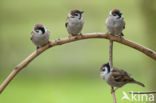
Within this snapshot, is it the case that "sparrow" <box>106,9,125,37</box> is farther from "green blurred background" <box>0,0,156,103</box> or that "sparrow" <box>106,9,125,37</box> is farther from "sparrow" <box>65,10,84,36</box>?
"green blurred background" <box>0,0,156,103</box>

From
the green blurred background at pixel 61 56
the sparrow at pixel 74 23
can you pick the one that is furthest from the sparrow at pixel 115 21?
the green blurred background at pixel 61 56

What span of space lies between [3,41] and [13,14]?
86 centimetres

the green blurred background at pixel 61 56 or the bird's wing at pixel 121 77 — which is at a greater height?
the bird's wing at pixel 121 77

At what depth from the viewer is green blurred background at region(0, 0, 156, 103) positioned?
666 cm

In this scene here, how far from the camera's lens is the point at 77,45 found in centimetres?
830

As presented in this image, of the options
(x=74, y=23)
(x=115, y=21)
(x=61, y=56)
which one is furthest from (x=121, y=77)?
(x=61, y=56)

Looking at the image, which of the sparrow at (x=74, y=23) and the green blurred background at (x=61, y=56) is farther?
the green blurred background at (x=61, y=56)

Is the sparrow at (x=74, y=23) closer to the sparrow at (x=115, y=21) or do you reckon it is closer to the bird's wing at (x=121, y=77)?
the sparrow at (x=115, y=21)

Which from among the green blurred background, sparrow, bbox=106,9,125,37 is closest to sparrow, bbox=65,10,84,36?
sparrow, bbox=106,9,125,37

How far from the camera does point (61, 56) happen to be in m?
8.46

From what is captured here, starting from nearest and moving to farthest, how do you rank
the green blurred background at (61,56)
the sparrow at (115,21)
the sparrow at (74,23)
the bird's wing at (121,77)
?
the bird's wing at (121,77) < the sparrow at (115,21) < the sparrow at (74,23) < the green blurred background at (61,56)

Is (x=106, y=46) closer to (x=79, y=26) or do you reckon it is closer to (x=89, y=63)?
(x=89, y=63)

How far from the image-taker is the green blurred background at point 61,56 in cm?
666

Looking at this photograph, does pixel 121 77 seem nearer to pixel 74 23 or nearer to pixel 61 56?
pixel 74 23
